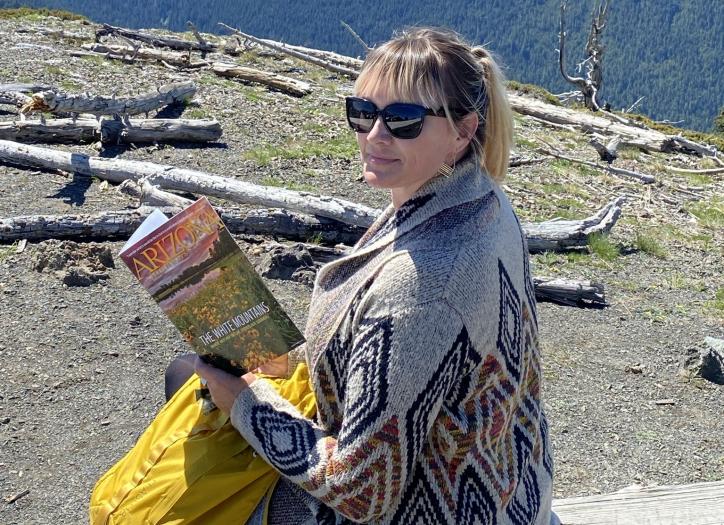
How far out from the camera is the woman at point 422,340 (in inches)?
80.9

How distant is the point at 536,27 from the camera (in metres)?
151

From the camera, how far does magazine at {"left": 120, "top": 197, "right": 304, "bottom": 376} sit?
86.3 inches

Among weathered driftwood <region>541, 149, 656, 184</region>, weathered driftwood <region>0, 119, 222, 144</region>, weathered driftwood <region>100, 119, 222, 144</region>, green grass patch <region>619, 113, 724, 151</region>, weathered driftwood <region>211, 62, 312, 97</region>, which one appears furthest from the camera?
green grass patch <region>619, 113, 724, 151</region>

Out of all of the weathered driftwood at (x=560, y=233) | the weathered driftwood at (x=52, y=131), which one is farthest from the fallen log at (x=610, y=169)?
the weathered driftwood at (x=52, y=131)

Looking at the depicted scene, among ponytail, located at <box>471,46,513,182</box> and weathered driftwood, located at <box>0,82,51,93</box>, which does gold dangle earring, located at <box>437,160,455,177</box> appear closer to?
ponytail, located at <box>471,46,513,182</box>

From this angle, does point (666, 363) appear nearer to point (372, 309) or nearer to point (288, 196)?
point (288, 196)

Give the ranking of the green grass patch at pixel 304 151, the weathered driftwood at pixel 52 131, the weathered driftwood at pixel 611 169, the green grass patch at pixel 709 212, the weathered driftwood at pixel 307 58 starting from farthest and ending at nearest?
1. the weathered driftwood at pixel 307 58
2. the weathered driftwood at pixel 611 169
3. the green grass patch at pixel 709 212
4. the green grass patch at pixel 304 151
5. the weathered driftwood at pixel 52 131

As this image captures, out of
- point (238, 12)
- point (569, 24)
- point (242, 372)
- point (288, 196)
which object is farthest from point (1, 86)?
point (569, 24)

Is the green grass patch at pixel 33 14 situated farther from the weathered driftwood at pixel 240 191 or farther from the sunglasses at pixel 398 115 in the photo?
the sunglasses at pixel 398 115

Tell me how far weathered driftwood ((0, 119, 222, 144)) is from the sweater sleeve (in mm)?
9041

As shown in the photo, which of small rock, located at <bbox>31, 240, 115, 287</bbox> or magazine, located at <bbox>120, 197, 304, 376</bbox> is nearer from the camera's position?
magazine, located at <bbox>120, 197, 304, 376</bbox>

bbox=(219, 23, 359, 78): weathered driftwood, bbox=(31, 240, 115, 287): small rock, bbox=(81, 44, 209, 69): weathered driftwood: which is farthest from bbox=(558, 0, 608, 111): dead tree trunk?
bbox=(31, 240, 115, 287): small rock

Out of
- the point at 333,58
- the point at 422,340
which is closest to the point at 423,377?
the point at 422,340

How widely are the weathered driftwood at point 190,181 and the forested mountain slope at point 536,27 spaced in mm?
119358
